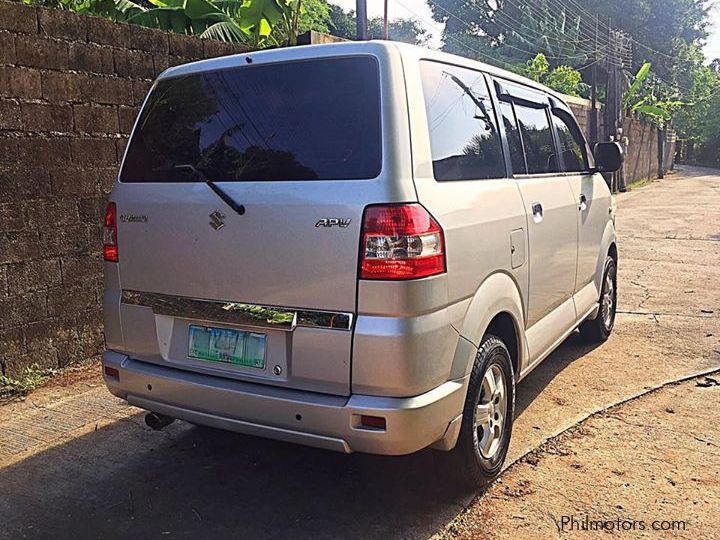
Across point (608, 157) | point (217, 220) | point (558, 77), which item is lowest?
point (217, 220)

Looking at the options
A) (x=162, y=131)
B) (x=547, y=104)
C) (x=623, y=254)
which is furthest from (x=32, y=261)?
(x=623, y=254)

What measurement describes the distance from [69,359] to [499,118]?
3320 millimetres

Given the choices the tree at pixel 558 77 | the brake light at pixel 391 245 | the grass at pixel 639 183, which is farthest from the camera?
the grass at pixel 639 183

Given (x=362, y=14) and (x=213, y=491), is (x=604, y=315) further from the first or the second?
(x=362, y=14)

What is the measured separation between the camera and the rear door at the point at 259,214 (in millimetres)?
2730

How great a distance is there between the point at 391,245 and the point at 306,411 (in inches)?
28.3

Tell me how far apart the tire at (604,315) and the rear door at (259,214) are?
11.1 ft

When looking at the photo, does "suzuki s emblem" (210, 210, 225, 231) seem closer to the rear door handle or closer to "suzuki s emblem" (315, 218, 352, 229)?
"suzuki s emblem" (315, 218, 352, 229)

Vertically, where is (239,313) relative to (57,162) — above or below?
below

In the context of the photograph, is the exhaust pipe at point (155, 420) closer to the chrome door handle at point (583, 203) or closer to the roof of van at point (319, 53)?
the roof of van at point (319, 53)

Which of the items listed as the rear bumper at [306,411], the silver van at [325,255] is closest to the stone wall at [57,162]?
the silver van at [325,255]

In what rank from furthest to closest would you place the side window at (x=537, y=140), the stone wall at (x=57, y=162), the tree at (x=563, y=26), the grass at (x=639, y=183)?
1. the tree at (x=563, y=26)
2. the grass at (x=639, y=183)
3. the stone wall at (x=57, y=162)
4. the side window at (x=537, y=140)

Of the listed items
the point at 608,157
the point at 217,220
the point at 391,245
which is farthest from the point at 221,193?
the point at 608,157

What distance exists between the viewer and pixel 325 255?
107 inches
